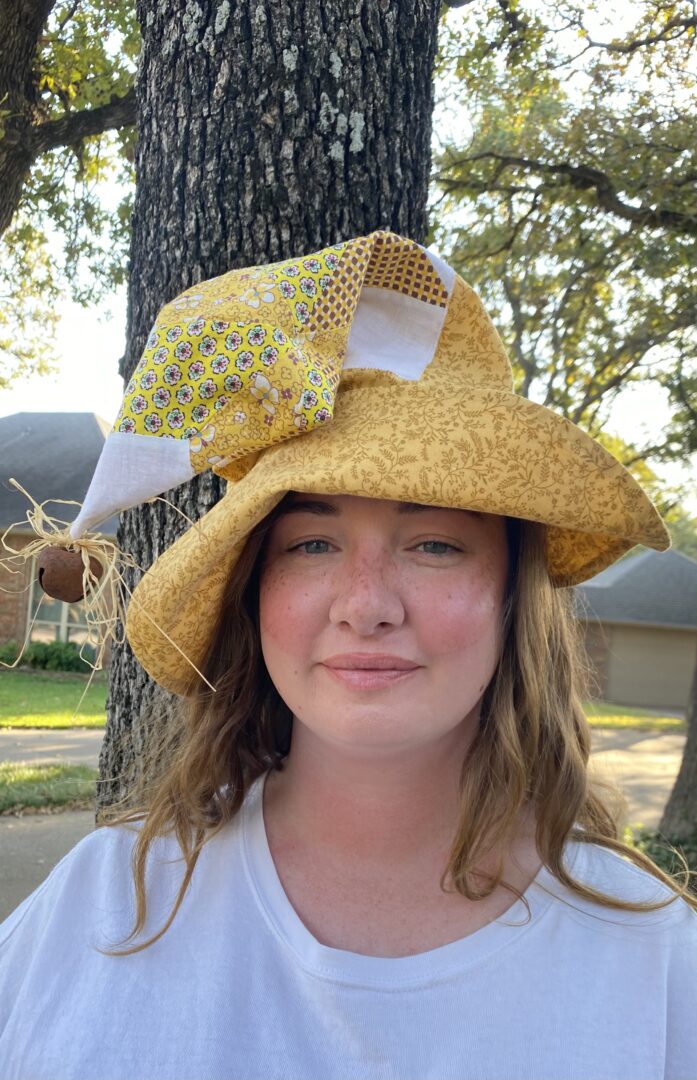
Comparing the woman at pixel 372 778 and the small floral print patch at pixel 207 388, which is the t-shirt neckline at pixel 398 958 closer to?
the woman at pixel 372 778

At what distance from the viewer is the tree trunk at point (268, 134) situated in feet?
7.05

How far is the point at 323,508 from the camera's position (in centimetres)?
150

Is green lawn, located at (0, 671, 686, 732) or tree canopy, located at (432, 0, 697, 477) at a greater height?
tree canopy, located at (432, 0, 697, 477)

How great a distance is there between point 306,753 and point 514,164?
21.7ft

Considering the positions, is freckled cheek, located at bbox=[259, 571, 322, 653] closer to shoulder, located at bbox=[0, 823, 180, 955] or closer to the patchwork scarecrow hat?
the patchwork scarecrow hat

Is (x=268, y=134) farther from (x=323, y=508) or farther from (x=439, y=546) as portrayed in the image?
(x=439, y=546)

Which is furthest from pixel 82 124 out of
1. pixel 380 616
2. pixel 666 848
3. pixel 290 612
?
pixel 666 848

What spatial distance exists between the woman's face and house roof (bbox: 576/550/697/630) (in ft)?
80.4

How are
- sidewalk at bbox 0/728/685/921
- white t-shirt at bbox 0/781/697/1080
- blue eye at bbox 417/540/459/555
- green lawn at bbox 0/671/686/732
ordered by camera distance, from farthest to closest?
1. sidewalk at bbox 0/728/685/921
2. green lawn at bbox 0/671/686/732
3. blue eye at bbox 417/540/459/555
4. white t-shirt at bbox 0/781/697/1080

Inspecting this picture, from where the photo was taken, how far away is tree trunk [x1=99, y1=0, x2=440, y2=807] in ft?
7.05

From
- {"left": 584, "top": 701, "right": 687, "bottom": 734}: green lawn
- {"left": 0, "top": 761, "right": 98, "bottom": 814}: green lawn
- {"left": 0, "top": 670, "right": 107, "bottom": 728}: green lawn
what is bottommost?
{"left": 584, "top": 701, "right": 687, "bottom": 734}: green lawn

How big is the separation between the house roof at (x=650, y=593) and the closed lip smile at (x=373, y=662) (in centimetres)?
2462

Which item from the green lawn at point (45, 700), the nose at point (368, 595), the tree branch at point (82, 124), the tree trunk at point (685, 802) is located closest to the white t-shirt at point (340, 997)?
the nose at point (368, 595)

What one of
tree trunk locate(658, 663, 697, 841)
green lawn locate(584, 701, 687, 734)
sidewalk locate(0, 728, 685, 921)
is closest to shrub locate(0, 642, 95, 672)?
sidewalk locate(0, 728, 685, 921)
